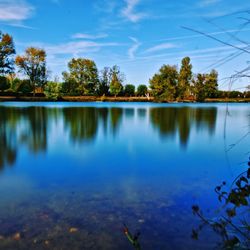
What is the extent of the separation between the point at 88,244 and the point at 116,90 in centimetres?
5445

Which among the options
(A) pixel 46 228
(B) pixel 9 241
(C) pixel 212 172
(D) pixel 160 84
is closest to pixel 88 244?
(A) pixel 46 228

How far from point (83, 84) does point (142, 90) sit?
14.0 metres

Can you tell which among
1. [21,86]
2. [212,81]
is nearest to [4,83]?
[21,86]

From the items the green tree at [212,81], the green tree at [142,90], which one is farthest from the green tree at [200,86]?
the green tree at [142,90]

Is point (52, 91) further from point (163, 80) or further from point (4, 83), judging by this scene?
point (163, 80)

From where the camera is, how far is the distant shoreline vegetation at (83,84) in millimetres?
47000

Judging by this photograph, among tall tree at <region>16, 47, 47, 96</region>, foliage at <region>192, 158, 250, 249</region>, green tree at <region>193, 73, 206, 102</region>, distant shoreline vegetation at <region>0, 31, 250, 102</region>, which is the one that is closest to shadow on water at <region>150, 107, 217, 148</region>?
green tree at <region>193, 73, 206, 102</region>

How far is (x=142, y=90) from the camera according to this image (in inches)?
2450

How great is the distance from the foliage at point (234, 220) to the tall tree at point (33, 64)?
171 ft

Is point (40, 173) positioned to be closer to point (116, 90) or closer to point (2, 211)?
point (2, 211)

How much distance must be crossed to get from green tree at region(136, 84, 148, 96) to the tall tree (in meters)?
21.7

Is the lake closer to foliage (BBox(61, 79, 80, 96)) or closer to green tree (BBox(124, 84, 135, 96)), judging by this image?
foliage (BBox(61, 79, 80, 96))

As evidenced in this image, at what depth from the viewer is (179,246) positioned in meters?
2.35

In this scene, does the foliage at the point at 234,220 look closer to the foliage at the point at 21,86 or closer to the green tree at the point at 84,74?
the foliage at the point at 21,86
